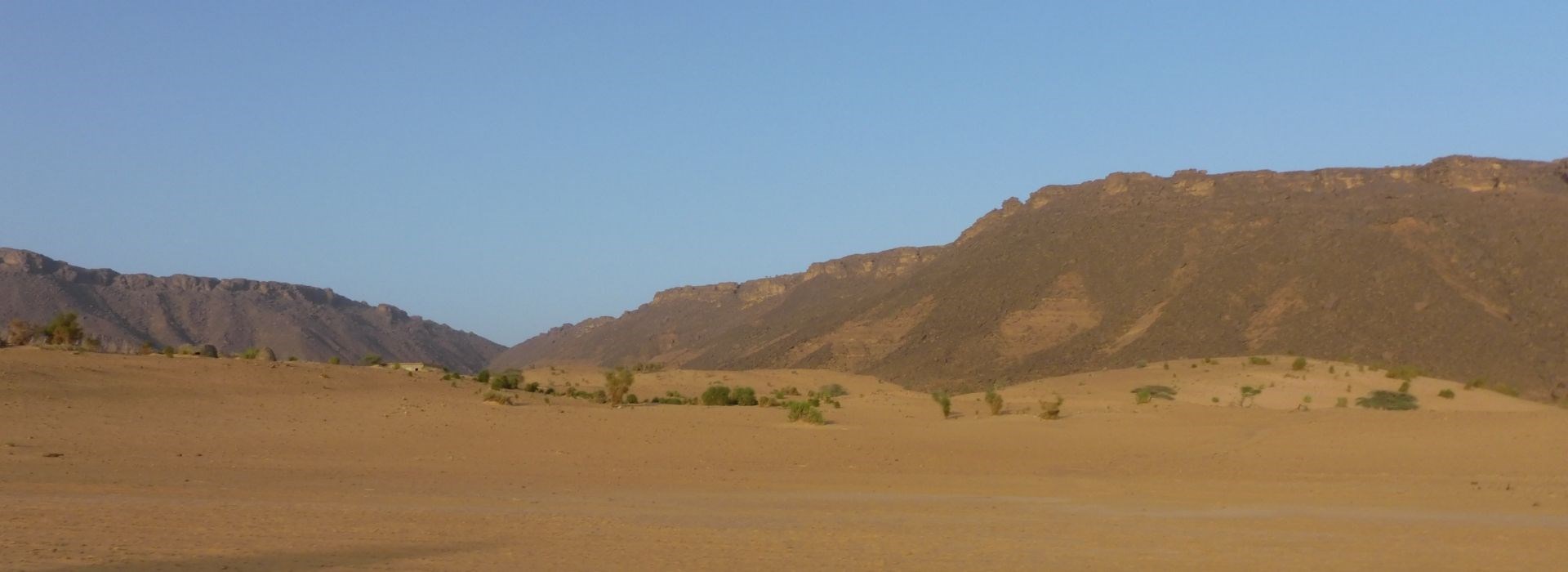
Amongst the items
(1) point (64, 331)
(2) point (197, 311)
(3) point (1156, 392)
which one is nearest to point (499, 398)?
(1) point (64, 331)

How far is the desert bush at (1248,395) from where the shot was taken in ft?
123

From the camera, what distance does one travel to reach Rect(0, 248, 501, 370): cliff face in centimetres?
9500

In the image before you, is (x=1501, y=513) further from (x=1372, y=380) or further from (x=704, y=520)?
(x=1372, y=380)

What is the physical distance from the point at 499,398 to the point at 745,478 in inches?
572

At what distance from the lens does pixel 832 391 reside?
4706 centimetres

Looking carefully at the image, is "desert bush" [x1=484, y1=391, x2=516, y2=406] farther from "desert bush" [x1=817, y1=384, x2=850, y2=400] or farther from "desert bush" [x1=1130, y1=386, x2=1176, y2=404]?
"desert bush" [x1=1130, y1=386, x2=1176, y2=404]

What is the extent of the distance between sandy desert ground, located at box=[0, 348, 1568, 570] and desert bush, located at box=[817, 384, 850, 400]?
3942 mm

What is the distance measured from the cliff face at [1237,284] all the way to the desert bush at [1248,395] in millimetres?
18668

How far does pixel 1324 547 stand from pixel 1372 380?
27.2 meters

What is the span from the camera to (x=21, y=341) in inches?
1615

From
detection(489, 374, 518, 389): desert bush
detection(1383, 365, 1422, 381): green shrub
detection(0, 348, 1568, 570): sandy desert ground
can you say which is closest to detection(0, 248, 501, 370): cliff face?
detection(489, 374, 518, 389): desert bush

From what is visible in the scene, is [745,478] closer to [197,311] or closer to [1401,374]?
[1401,374]

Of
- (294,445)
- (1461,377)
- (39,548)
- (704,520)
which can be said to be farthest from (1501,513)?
(1461,377)

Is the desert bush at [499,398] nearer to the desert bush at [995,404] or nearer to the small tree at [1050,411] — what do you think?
the desert bush at [995,404]
